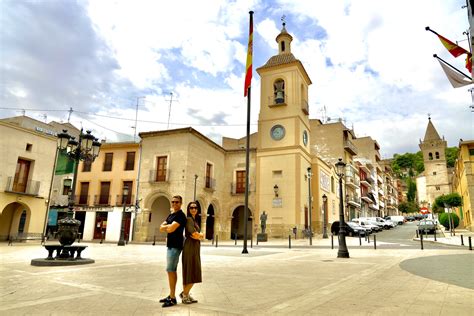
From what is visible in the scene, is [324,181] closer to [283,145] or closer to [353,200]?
[283,145]

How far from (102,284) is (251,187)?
25.5 meters

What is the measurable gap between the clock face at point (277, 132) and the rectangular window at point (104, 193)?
16119mm

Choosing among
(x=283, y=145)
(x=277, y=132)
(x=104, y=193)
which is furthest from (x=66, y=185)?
(x=283, y=145)

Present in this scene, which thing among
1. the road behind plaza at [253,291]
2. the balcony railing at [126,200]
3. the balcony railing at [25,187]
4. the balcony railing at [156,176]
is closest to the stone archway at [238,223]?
the balcony railing at [156,176]

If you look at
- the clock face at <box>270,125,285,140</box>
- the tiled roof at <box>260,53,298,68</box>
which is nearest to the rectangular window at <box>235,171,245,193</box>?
the clock face at <box>270,125,285,140</box>

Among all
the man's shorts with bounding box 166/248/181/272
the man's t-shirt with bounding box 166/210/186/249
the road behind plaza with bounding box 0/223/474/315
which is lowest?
the road behind plaza with bounding box 0/223/474/315

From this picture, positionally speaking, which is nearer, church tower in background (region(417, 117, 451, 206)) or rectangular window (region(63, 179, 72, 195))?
rectangular window (region(63, 179, 72, 195))

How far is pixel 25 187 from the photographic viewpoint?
858 inches

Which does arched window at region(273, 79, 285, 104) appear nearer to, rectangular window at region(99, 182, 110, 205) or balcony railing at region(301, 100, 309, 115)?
balcony railing at region(301, 100, 309, 115)

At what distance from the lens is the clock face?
30.6m

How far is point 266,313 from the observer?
434 centimetres

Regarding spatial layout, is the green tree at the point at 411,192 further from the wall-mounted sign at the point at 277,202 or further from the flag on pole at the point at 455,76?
the flag on pole at the point at 455,76

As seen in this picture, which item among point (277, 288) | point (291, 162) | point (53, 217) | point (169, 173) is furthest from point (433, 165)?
point (277, 288)

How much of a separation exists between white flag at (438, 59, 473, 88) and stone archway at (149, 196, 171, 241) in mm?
24083
